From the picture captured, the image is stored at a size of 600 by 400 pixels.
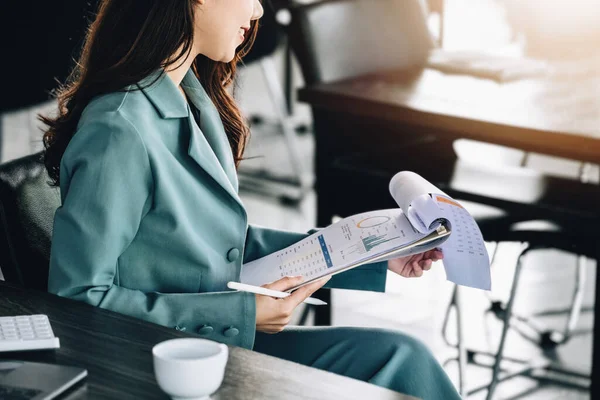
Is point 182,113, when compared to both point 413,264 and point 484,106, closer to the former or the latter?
point 413,264

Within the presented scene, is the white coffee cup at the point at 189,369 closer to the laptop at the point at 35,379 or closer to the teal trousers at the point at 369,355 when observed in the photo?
the laptop at the point at 35,379

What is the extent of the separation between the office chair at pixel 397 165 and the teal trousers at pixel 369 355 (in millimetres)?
730

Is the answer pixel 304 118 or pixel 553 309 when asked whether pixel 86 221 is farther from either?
pixel 304 118

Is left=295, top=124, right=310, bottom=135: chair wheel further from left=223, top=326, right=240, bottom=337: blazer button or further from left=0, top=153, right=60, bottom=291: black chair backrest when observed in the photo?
left=223, top=326, right=240, bottom=337: blazer button

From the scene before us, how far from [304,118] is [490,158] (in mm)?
1348

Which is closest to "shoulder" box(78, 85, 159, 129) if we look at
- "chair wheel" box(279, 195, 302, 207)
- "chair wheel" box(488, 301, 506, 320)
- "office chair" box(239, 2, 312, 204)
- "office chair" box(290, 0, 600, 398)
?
"office chair" box(290, 0, 600, 398)

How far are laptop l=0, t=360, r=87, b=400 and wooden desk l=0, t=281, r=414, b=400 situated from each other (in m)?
0.02

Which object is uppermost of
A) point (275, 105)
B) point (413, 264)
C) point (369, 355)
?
point (413, 264)

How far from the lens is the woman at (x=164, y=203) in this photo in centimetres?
→ 126

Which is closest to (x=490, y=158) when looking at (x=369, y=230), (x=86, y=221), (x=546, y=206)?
(x=546, y=206)

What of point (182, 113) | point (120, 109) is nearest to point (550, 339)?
point (182, 113)

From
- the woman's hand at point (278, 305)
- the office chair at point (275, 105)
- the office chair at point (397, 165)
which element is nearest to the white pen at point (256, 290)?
the woman's hand at point (278, 305)

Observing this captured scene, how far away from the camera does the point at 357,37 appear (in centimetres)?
287

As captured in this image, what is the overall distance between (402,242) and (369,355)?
20 centimetres
